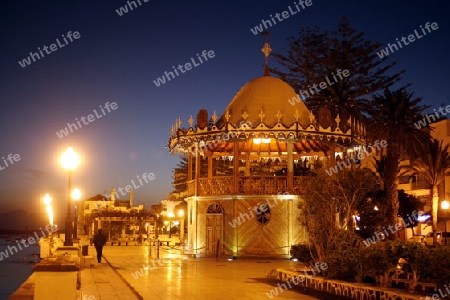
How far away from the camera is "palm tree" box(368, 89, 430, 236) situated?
3650 cm

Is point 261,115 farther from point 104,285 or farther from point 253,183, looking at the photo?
point 104,285

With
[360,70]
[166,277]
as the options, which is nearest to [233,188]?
[166,277]

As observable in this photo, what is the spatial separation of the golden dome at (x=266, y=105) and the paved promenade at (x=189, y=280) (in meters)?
6.67

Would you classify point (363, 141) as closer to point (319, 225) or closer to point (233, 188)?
point (233, 188)

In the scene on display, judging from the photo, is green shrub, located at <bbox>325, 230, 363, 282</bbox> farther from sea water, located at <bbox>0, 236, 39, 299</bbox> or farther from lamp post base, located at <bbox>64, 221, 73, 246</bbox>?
sea water, located at <bbox>0, 236, 39, 299</bbox>

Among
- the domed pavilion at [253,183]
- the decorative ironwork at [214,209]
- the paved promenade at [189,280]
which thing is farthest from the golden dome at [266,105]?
the paved promenade at [189,280]

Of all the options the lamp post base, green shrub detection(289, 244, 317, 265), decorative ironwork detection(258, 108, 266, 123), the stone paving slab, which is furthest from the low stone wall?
decorative ironwork detection(258, 108, 266, 123)

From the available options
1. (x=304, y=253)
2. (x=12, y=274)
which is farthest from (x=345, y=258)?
(x=12, y=274)

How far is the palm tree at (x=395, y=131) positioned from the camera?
36500mm

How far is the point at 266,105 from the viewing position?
3022cm

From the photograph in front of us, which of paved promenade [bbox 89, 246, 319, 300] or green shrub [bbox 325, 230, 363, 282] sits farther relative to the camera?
green shrub [bbox 325, 230, 363, 282]

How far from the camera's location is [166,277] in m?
19.2

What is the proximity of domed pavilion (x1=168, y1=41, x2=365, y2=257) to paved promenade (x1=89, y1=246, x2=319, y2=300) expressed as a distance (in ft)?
6.59

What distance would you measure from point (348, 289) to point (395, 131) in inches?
941
